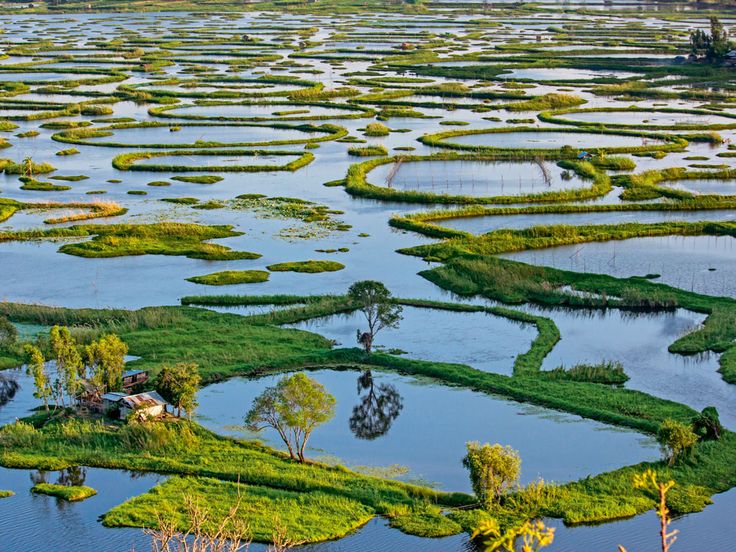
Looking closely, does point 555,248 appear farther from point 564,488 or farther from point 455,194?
point 564,488

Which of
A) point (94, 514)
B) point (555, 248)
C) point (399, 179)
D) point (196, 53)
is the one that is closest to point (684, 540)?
point (94, 514)

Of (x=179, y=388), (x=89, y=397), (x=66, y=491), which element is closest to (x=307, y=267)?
(x=89, y=397)

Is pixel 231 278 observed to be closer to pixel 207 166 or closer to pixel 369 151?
pixel 207 166

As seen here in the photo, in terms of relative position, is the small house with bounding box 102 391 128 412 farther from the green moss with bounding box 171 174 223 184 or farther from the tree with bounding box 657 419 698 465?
the green moss with bounding box 171 174 223 184

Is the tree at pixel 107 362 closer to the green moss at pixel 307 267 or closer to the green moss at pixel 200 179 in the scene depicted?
the green moss at pixel 307 267

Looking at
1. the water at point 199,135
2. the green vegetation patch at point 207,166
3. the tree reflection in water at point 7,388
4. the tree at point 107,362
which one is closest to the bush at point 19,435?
the tree at point 107,362

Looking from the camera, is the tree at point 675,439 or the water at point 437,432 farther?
the water at point 437,432
